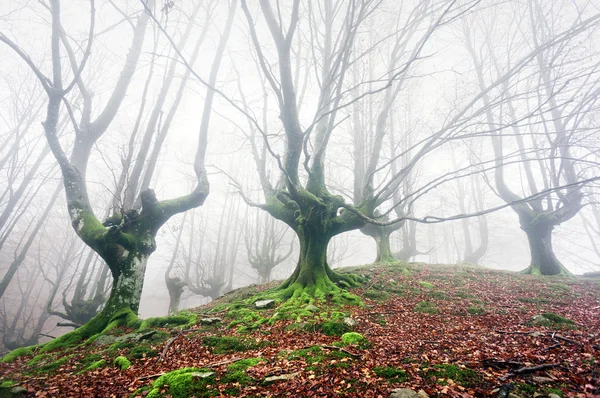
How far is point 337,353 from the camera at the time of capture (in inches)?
113

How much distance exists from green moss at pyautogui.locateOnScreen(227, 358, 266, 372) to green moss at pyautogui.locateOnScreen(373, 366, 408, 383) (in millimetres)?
1309

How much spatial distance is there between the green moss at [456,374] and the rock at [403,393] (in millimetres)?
397

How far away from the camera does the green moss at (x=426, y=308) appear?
473cm

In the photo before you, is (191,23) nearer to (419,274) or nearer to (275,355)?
(275,355)

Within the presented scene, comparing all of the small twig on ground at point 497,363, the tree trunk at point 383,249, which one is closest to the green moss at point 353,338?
the small twig on ground at point 497,363

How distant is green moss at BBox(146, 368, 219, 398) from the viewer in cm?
227

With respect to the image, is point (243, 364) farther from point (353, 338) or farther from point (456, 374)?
point (456, 374)

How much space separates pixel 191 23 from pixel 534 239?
16.2 meters

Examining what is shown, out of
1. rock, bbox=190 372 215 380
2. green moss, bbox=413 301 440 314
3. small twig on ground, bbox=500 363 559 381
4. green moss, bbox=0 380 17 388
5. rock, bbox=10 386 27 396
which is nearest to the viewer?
small twig on ground, bbox=500 363 559 381

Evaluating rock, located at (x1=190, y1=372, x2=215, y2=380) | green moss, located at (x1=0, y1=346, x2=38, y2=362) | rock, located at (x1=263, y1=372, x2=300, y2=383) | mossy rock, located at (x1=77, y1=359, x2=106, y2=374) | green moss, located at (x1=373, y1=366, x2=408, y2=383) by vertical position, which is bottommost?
green moss, located at (x1=0, y1=346, x2=38, y2=362)

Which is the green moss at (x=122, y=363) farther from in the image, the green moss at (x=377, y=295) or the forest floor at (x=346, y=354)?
the green moss at (x=377, y=295)

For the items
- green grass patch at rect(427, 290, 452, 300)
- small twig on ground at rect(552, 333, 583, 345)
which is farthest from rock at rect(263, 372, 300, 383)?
green grass patch at rect(427, 290, 452, 300)

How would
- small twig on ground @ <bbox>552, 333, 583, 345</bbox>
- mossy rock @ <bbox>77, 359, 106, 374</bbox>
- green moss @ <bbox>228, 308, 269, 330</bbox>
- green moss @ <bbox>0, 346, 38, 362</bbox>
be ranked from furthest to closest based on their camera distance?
1. green moss @ <bbox>228, 308, 269, 330</bbox>
2. green moss @ <bbox>0, 346, 38, 362</bbox>
3. mossy rock @ <bbox>77, 359, 106, 374</bbox>
4. small twig on ground @ <bbox>552, 333, 583, 345</bbox>

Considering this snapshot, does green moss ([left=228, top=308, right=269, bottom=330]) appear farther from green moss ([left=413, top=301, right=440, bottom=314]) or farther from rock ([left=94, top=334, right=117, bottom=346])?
green moss ([left=413, top=301, right=440, bottom=314])
